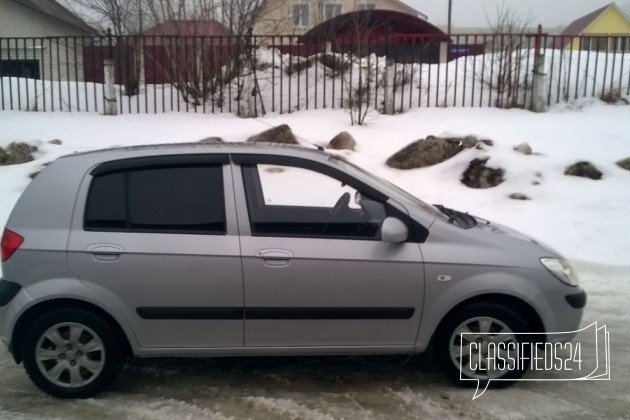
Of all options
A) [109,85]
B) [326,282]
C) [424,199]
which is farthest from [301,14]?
[326,282]

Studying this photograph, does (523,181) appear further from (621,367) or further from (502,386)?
(502,386)

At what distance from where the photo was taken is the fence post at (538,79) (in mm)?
12219

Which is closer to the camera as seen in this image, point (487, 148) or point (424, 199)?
point (424, 199)

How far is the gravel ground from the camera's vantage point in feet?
13.2

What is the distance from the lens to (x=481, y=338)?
14.0 ft

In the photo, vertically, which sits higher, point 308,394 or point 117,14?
point 117,14

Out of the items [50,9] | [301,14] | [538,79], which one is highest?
[50,9]

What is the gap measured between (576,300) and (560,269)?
9.0 inches

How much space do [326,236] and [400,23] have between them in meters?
16.1

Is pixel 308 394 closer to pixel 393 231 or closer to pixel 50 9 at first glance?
pixel 393 231

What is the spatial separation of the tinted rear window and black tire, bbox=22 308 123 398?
619 millimetres

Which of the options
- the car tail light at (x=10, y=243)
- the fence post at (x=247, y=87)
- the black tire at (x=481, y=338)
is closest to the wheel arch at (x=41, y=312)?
the car tail light at (x=10, y=243)

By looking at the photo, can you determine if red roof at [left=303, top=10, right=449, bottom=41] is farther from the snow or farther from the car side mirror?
the car side mirror

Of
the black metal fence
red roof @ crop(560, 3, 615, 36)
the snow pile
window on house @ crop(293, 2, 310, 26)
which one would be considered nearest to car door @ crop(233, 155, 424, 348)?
the snow pile
